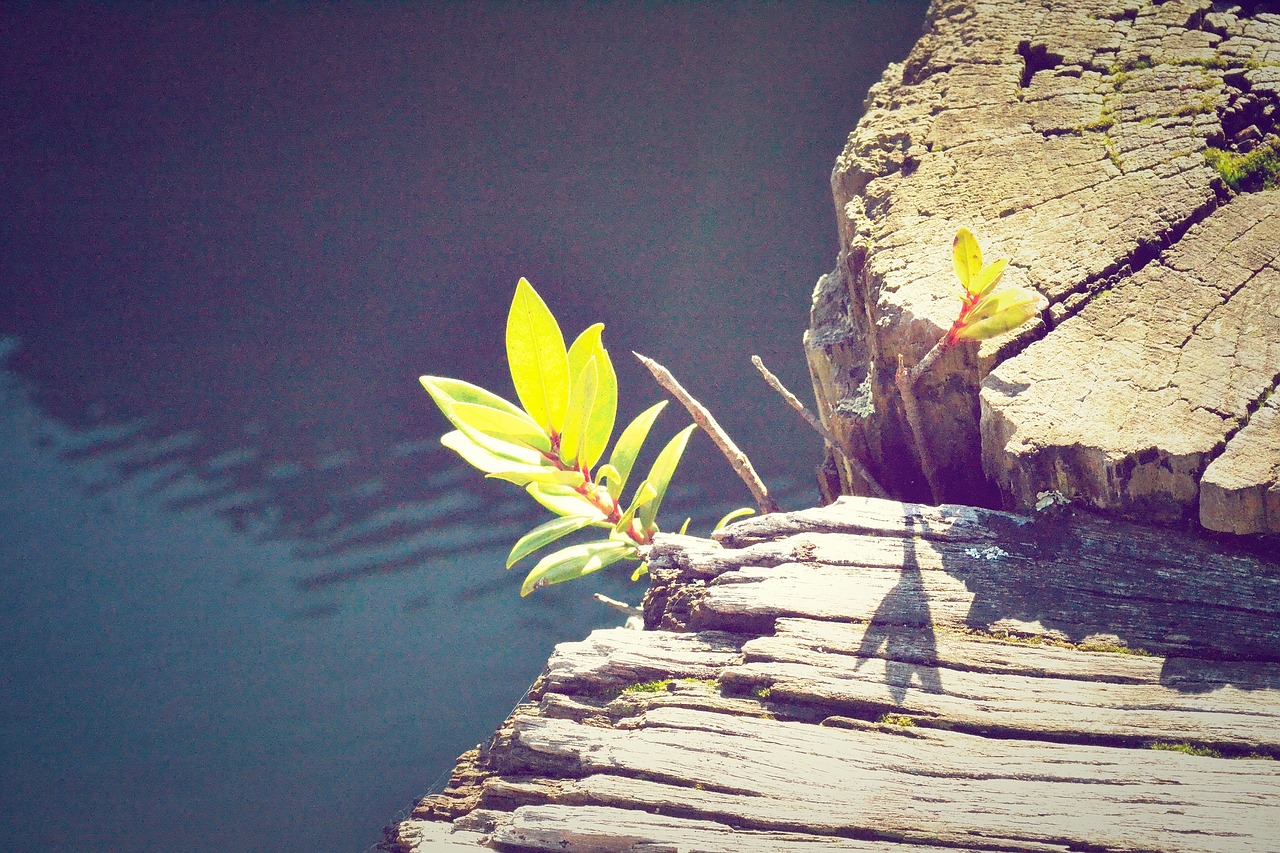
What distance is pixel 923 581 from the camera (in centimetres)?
81

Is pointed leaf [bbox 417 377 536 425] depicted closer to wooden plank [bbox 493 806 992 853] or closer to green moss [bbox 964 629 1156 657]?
wooden plank [bbox 493 806 992 853]

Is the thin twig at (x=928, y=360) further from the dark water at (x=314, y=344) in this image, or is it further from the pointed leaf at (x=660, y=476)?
the dark water at (x=314, y=344)

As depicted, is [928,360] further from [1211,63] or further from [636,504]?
[1211,63]

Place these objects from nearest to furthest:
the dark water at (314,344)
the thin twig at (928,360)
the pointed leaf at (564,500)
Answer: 1. the thin twig at (928,360)
2. the pointed leaf at (564,500)
3. the dark water at (314,344)

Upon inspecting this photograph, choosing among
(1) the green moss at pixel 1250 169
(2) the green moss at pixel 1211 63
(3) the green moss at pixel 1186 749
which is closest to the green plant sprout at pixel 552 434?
(3) the green moss at pixel 1186 749

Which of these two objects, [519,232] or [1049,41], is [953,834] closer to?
[1049,41]

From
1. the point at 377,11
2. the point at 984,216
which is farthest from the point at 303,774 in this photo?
the point at 377,11

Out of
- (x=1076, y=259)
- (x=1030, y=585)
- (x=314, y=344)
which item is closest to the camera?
(x=1030, y=585)

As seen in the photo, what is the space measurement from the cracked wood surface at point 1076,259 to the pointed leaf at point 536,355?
0.39 meters

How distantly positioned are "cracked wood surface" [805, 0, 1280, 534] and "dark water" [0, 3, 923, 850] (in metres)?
0.90

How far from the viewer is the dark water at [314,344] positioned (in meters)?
1.58

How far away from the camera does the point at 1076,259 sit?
0.90 m

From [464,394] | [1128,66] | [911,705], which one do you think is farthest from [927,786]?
[1128,66]

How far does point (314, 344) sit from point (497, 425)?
59.2 inches
